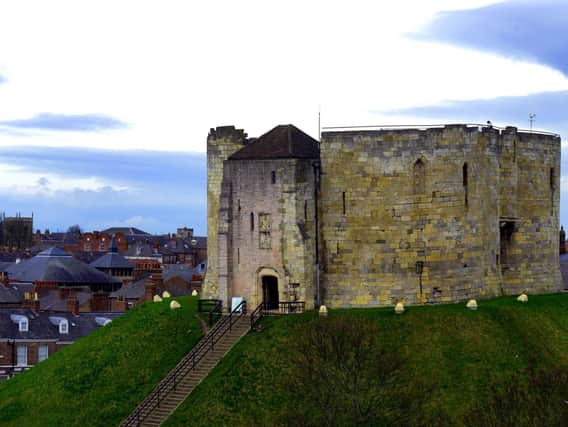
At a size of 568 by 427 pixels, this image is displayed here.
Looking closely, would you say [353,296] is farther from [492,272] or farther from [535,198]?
[535,198]

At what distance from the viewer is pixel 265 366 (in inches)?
1906

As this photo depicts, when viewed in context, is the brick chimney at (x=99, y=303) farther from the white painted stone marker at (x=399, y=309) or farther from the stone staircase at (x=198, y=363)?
the white painted stone marker at (x=399, y=309)

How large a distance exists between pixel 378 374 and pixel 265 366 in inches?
264

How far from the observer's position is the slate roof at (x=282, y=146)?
5350cm

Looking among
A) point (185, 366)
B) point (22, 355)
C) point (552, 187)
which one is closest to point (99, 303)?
point (22, 355)

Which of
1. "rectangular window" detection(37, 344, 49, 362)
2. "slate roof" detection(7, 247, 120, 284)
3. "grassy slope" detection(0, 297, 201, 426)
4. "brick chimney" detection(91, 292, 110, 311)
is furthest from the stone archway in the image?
"slate roof" detection(7, 247, 120, 284)

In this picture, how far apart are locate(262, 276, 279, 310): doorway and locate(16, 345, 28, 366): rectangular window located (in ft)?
128

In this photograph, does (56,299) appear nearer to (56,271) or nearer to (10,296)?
(10,296)

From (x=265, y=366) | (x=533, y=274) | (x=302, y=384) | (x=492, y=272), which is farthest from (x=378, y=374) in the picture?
(x=533, y=274)

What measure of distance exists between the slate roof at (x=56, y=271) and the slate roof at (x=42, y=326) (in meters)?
26.7

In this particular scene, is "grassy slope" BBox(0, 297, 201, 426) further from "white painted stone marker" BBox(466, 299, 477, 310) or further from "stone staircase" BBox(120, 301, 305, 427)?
"white painted stone marker" BBox(466, 299, 477, 310)

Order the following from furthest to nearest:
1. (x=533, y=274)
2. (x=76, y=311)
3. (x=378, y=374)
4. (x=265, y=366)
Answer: (x=76, y=311) < (x=533, y=274) < (x=265, y=366) < (x=378, y=374)

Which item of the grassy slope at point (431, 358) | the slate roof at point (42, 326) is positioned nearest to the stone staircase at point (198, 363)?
the grassy slope at point (431, 358)

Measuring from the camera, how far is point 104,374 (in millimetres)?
51594
